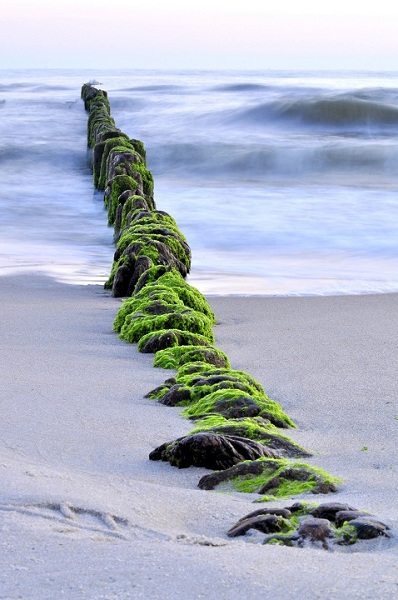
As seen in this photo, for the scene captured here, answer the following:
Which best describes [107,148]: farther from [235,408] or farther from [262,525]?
[262,525]

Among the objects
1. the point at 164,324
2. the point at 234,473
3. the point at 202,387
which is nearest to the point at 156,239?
the point at 164,324

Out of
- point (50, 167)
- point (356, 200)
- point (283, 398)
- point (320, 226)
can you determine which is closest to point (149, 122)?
point (50, 167)

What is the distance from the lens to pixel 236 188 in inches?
732

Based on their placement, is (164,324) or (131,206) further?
(131,206)

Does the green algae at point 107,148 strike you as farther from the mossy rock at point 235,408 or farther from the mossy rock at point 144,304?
the mossy rock at point 235,408

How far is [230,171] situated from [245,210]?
5873 millimetres

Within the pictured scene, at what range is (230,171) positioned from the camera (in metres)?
21.0

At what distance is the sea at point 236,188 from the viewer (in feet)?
33.7

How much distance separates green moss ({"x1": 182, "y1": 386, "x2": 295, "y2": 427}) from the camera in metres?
3.84

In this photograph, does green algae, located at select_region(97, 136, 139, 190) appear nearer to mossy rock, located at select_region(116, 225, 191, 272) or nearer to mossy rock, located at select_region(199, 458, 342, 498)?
mossy rock, located at select_region(116, 225, 191, 272)

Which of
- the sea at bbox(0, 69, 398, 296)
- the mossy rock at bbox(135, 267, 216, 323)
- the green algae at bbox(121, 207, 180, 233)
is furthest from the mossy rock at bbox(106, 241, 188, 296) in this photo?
the sea at bbox(0, 69, 398, 296)

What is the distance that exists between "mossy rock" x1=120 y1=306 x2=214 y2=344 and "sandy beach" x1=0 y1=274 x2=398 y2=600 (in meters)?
0.13

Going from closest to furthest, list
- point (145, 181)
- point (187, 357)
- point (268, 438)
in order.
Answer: point (268, 438) → point (187, 357) → point (145, 181)

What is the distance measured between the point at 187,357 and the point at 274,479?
6.49 feet
